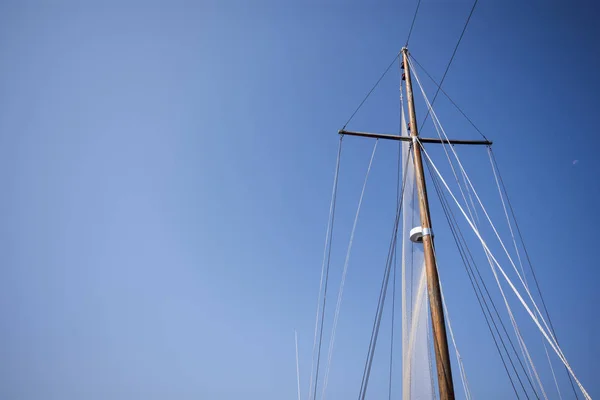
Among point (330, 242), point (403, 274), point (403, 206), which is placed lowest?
point (403, 274)

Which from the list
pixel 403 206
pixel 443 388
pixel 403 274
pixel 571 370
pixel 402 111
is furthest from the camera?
Result: pixel 402 111

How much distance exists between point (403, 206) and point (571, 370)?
450cm

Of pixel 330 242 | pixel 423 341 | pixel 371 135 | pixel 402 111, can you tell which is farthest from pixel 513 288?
pixel 402 111

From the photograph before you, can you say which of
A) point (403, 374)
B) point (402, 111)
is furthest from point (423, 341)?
point (402, 111)

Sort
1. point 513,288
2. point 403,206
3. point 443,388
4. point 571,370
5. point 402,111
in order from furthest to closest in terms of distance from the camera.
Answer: point 402,111 < point 403,206 < point 513,288 < point 443,388 < point 571,370

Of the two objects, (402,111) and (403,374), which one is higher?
(402,111)

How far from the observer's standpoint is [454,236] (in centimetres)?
803

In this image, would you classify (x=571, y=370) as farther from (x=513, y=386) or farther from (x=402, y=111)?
(x=402, y=111)

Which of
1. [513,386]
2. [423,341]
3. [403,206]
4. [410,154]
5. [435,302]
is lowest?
[513,386]

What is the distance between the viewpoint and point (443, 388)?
4.56 meters

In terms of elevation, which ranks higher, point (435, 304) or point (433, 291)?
point (433, 291)

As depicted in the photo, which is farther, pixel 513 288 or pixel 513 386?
pixel 513 386

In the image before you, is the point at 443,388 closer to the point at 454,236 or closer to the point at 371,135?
the point at 454,236

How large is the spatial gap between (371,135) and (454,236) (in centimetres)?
357
